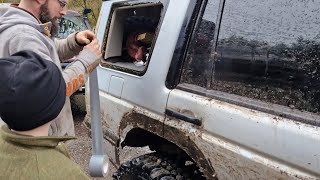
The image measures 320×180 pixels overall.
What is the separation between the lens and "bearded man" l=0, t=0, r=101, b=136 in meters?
2.13

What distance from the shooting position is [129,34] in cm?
372

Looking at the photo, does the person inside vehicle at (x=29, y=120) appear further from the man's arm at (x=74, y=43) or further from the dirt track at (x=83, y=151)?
the dirt track at (x=83, y=151)

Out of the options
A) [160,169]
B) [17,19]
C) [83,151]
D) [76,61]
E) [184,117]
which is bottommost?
[83,151]

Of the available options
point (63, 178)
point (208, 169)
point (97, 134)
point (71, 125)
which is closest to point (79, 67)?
point (71, 125)

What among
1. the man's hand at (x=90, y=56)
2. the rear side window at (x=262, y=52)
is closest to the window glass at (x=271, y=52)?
the rear side window at (x=262, y=52)

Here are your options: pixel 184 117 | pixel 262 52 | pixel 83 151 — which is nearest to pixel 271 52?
pixel 262 52

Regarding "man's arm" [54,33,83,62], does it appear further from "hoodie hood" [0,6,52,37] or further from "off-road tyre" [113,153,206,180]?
"off-road tyre" [113,153,206,180]

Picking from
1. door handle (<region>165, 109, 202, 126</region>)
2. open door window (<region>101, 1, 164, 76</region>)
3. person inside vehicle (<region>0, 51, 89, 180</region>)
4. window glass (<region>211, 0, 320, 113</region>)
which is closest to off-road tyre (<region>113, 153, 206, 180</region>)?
door handle (<region>165, 109, 202, 126</region>)

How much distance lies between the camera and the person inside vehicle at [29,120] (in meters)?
1.34

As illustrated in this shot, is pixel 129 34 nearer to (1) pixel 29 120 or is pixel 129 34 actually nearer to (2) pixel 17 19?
(2) pixel 17 19

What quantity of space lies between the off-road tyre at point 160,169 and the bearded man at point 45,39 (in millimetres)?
496

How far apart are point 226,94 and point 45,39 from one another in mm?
951

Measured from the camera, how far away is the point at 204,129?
223cm

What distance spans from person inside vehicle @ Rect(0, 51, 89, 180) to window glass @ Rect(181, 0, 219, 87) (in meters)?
1.09
